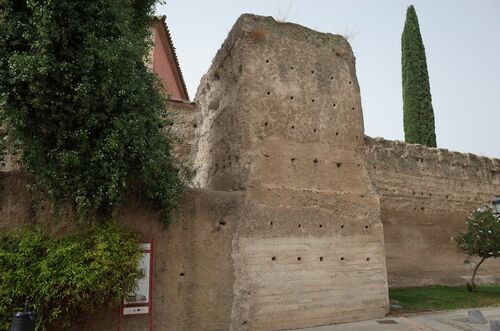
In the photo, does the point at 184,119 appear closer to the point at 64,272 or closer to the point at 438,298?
the point at 64,272

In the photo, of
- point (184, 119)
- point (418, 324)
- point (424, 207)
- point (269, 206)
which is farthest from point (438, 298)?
point (184, 119)

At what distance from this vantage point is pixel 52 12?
5.55m

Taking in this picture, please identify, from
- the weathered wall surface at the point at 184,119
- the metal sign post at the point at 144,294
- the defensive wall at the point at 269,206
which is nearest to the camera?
the metal sign post at the point at 144,294

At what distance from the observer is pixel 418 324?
7.55m

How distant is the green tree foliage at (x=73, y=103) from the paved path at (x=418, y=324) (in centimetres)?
439

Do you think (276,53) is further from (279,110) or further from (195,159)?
(195,159)

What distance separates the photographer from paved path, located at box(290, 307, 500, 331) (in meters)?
7.26

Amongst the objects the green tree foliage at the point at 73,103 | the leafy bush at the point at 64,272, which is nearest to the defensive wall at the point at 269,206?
the leafy bush at the point at 64,272

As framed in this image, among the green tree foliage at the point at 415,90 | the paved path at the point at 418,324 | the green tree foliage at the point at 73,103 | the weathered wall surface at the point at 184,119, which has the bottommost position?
the paved path at the point at 418,324

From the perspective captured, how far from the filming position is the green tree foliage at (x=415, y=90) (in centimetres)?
1888

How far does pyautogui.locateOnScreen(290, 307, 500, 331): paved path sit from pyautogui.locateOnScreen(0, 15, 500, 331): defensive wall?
0.29 metres

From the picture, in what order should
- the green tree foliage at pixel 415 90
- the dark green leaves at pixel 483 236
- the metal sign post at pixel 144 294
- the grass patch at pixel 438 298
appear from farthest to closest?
the green tree foliage at pixel 415 90
the dark green leaves at pixel 483 236
the grass patch at pixel 438 298
the metal sign post at pixel 144 294

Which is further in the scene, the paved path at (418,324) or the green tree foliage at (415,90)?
the green tree foliage at (415,90)

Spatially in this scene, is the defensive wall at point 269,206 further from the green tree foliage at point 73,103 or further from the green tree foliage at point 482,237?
the green tree foliage at point 482,237
